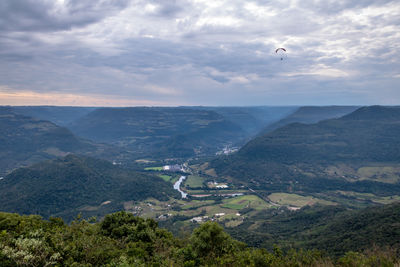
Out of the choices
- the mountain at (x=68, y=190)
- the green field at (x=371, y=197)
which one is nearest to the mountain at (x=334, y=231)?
the green field at (x=371, y=197)

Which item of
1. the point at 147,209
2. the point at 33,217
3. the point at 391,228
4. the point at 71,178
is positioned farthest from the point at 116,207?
the point at 391,228

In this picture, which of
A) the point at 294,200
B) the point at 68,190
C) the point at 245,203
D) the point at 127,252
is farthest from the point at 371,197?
the point at 68,190

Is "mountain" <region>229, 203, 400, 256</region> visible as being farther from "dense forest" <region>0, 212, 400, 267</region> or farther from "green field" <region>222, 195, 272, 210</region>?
"dense forest" <region>0, 212, 400, 267</region>

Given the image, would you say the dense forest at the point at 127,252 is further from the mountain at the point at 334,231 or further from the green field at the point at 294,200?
the green field at the point at 294,200

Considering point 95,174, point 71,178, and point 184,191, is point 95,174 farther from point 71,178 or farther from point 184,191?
point 184,191

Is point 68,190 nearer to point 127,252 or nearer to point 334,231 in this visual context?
point 334,231

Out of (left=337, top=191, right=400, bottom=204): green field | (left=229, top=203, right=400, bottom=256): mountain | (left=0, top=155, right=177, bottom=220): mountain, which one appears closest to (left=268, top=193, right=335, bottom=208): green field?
(left=337, top=191, right=400, bottom=204): green field

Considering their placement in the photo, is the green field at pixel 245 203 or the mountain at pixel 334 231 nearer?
the mountain at pixel 334 231

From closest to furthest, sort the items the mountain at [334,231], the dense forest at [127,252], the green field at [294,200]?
the dense forest at [127,252] → the mountain at [334,231] → the green field at [294,200]

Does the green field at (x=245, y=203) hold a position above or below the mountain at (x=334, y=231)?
below
